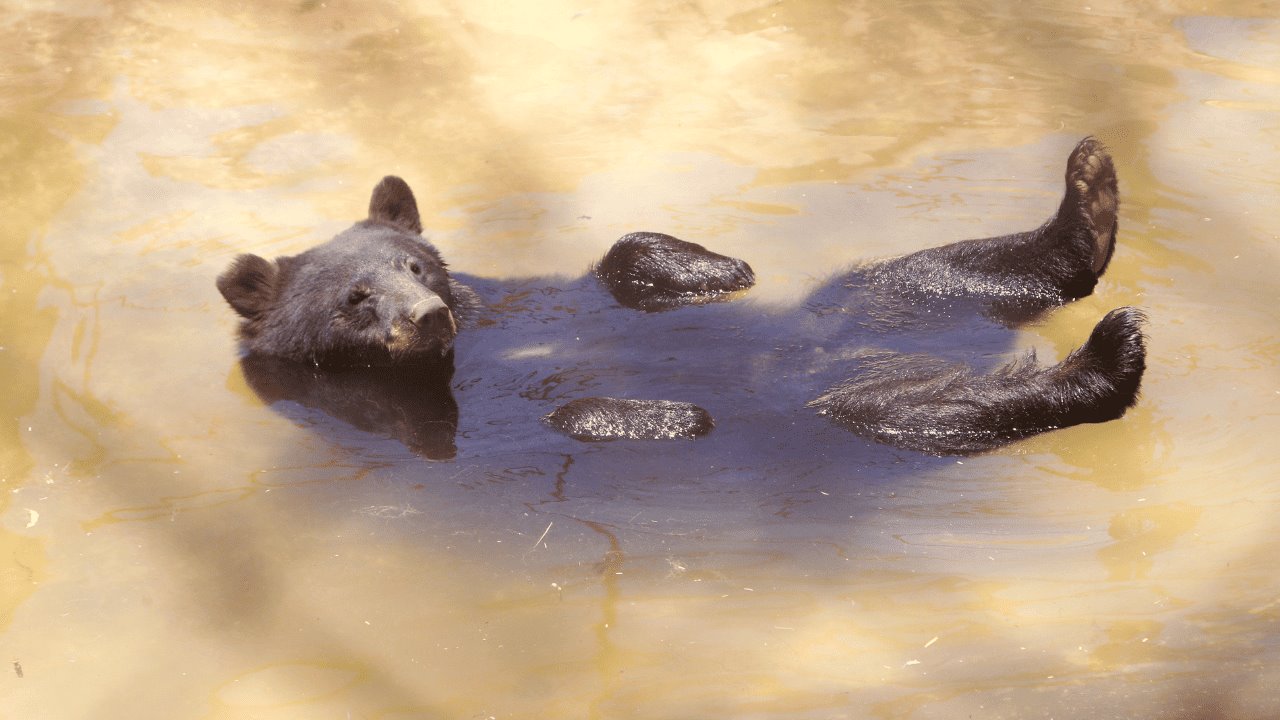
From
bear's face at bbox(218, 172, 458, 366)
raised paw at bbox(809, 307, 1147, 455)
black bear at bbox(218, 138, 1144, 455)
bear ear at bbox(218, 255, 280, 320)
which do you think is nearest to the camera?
raised paw at bbox(809, 307, 1147, 455)

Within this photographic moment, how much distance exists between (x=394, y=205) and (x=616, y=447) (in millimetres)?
2134

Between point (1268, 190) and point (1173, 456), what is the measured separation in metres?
2.62

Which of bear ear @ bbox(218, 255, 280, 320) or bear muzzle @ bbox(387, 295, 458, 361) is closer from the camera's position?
bear muzzle @ bbox(387, 295, 458, 361)

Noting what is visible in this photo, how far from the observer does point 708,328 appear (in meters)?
5.01

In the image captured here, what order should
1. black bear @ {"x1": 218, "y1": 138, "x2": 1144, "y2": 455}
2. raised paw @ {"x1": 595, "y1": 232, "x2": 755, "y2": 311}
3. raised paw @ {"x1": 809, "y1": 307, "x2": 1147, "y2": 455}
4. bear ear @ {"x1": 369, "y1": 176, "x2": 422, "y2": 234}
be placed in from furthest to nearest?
bear ear @ {"x1": 369, "y1": 176, "x2": 422, "y2": 234}, raised paw @ {"x1": 595, "y1": 232, "x2": 755, "y2": 311}, black bear @ {"x1": 218, "y1": 138, "x2": 1144, "y2": 455}, raised paw @ {"x1": 809, "y1": 307, "x2": 1147, "y2": 455}

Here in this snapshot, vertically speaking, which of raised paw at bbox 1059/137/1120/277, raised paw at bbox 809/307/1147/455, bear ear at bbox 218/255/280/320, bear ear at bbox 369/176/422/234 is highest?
raised paw at bbox 1059/137/1120/277

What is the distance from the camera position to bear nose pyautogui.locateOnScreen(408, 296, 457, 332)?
4480mm

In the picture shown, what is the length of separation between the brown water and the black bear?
0.19 m

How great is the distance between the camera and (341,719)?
10.1 feet

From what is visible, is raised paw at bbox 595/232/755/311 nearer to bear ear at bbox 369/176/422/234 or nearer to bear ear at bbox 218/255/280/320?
bear ear at bbox 369/176/422/234

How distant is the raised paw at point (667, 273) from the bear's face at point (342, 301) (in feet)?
2.80

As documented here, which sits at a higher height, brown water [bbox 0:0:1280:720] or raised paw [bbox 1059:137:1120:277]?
raised paw [bbox 1059:137:1120:277]

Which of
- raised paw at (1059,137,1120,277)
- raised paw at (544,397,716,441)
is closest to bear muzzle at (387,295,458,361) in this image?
raised paw at (544,397,716,441)

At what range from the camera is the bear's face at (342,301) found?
4.84 m
